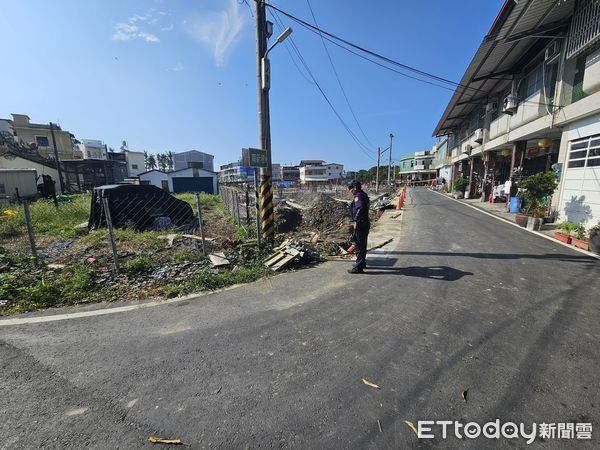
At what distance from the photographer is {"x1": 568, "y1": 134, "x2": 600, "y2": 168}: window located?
7863 mm

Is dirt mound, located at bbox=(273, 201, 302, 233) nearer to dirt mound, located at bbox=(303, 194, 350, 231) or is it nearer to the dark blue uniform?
dirt mound, located at bbox=(303, 194, 350, 231)

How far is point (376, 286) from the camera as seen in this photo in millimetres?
4488

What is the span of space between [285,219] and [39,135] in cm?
4498

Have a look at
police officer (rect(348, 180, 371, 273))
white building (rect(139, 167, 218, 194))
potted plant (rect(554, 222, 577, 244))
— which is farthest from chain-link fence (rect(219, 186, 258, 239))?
white building (rect(139, 167, 218, 194))

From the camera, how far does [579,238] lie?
7070 mm

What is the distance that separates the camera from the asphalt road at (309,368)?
1.88 meters

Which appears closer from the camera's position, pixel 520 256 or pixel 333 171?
pixel 520 256

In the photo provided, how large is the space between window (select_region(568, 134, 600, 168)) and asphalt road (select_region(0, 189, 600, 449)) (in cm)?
633

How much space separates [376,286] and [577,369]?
244 centimetres

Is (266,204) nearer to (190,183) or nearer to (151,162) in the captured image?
(190,183)

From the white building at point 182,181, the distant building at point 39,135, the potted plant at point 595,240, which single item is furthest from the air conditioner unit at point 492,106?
the distant building at point 39,135

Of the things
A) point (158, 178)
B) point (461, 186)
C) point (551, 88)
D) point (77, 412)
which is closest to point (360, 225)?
point (77, 412)

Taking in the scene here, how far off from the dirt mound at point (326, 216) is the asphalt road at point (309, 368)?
662 cm

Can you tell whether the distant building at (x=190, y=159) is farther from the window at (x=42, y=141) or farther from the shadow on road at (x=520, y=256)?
the shadow on road at (x=520, y=256)
